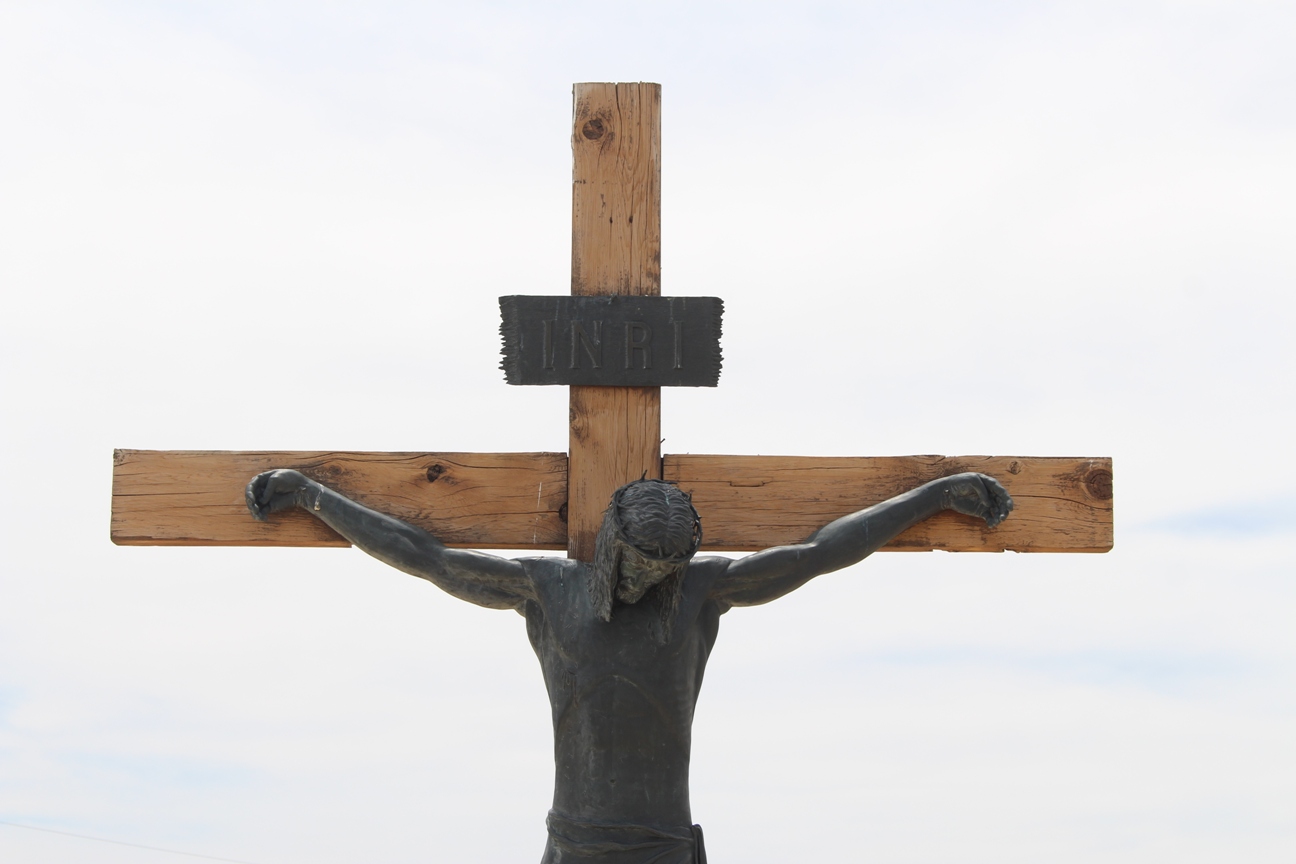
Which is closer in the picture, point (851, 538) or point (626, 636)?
point (626, 636)

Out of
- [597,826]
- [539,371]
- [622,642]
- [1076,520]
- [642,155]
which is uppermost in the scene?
[642,155]

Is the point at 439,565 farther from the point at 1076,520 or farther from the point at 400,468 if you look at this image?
the point at 1076,520

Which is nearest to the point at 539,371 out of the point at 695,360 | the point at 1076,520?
the point at 695,360

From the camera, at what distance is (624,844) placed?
451 cm

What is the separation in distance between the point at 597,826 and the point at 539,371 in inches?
48.0

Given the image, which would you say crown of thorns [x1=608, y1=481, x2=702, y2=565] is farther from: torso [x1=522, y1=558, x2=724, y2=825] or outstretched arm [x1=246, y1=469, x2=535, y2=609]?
outstretched arm [x1=246, y1=469, x2=535, y2=609]

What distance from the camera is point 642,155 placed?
503cm

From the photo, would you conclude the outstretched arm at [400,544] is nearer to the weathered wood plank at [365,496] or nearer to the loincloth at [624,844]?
the weathered wood plank at [365,496]

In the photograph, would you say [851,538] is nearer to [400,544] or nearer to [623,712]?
[623,712]

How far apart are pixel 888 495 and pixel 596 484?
2.63ft

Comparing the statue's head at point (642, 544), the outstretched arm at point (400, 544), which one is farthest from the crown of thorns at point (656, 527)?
the outstretched arm at point (400, 544)

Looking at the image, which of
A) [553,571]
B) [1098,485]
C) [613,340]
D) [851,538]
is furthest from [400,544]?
[1098,485]

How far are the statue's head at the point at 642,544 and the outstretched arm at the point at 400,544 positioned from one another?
0.29 metres

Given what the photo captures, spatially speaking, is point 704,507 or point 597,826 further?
point 704,507
